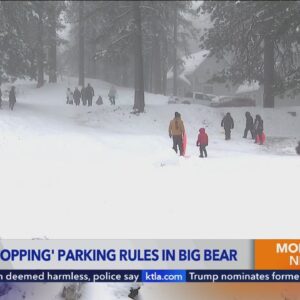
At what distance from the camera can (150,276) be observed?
6219 millimetres

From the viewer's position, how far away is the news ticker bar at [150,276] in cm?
611

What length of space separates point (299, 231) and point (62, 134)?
1203 cm

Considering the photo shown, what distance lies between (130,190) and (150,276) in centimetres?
428

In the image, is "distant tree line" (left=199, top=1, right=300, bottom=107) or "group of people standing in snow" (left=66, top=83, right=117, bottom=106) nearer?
"distant tree line" (left=199, top=1, right=300, bottom=107)

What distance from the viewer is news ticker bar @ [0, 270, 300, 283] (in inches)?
240

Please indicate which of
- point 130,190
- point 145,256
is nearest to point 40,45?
point 130,190

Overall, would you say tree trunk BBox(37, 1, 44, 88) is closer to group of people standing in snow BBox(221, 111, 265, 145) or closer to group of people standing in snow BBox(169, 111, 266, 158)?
group of people standing in snow BBox(221, 111, 265, 145)

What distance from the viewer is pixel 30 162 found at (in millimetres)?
12641

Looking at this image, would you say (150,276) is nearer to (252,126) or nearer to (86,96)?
(252,126)

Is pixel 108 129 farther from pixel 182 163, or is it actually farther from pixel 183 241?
pixel 183 241

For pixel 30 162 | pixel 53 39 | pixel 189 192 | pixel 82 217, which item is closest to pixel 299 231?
pixel 189 192

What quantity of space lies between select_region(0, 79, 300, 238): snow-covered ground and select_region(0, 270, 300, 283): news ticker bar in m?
1.51

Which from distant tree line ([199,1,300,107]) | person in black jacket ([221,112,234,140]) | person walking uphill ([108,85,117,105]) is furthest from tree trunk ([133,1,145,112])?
person walking uphill ([108,85,117,105])

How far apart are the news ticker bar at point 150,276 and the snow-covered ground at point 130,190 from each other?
4.95 ft
